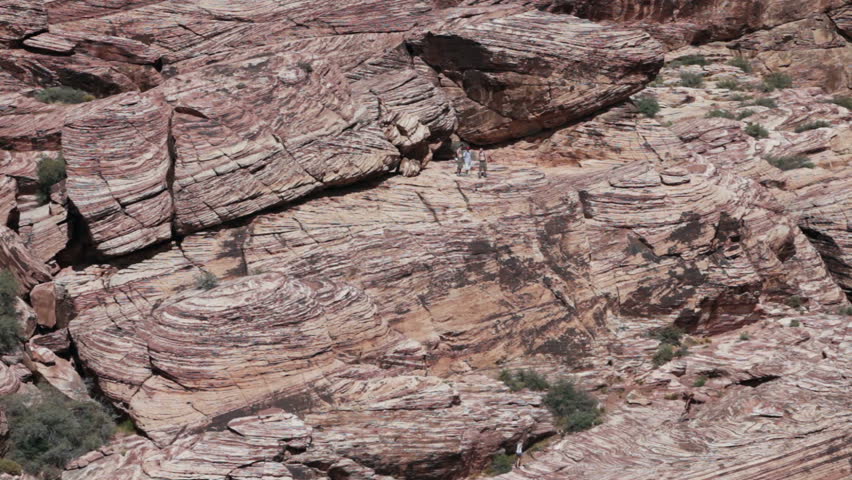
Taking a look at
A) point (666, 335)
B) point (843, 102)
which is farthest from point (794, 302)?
point (843, 102)

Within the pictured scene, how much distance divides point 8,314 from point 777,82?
30833 mm

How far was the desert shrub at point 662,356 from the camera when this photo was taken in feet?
117

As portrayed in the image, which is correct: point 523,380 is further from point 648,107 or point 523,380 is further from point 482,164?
point 648,107

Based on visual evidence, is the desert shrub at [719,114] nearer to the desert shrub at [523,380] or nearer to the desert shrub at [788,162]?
the desert shrub at [788,162]

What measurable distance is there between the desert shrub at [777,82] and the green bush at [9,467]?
105ft

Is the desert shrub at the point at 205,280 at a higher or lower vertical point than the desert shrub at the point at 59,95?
lower

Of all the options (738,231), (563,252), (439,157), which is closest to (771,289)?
(738,231)

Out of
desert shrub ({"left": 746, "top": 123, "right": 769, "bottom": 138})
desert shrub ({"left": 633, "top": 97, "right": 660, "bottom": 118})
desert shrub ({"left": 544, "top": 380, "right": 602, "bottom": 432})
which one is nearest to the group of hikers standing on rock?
desert shrub ({"left": 633, "top": 97, "right": 660, "bottom": 118})

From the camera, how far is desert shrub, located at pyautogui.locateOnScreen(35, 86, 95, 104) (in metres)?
38.6

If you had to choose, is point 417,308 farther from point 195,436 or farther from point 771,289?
point 771,289

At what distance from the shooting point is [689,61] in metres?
50.2

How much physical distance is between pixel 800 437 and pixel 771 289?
817cm

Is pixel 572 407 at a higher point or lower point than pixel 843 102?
lower

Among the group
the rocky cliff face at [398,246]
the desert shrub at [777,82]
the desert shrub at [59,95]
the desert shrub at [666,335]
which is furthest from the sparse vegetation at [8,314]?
the desert shrub at [777,82]
